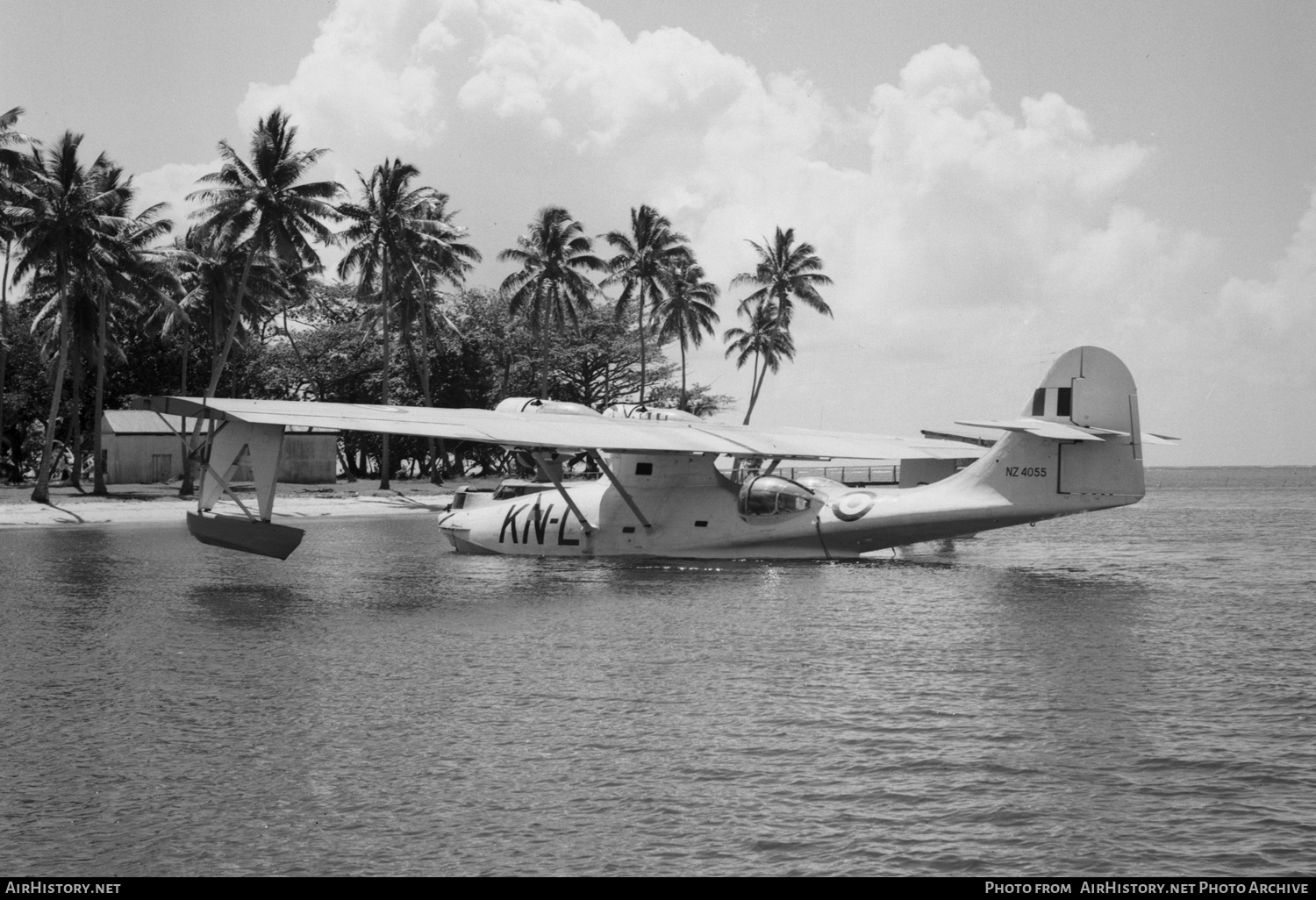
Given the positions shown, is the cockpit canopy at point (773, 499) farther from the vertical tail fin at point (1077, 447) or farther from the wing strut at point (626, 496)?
the vertical tail fin at point (1077, 447)

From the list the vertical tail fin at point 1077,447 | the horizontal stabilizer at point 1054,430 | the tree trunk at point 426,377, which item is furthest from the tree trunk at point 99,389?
the horizontal stabilizer at point 1054,430

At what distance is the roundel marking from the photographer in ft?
78.2

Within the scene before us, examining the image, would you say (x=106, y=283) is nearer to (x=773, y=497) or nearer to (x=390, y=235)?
(x=390, y=235)

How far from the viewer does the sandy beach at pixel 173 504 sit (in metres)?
43.9

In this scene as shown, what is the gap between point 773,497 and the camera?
80.8 feet

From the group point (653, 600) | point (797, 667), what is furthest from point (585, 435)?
point (797, 667)

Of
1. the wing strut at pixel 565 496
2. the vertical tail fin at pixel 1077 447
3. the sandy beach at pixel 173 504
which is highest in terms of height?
the vertical tail fin at pixel 1077 447

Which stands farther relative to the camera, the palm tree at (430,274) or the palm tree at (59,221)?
the palm tree at (430,274)

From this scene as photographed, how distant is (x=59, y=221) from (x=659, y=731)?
4627 centimetres

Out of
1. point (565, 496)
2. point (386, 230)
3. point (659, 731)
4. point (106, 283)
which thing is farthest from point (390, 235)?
point (659, 731)

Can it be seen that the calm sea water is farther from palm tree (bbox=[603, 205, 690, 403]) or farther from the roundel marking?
palm tree (bbox=[603, 205, 690, 403])

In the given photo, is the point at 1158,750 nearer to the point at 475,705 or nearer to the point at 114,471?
the point at 475,705

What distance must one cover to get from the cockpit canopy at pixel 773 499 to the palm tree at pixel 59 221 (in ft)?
114

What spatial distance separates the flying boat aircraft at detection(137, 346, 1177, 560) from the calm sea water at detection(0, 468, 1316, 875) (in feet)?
6.29
